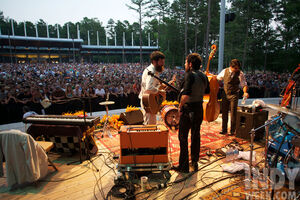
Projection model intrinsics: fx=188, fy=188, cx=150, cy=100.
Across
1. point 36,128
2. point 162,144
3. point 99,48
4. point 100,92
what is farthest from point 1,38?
point 162,144

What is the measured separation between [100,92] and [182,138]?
6.98 metres

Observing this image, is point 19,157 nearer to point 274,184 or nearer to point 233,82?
point 274,184

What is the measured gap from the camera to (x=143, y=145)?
10.2 ft

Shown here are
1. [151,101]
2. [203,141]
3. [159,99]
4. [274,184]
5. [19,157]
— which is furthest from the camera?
[203,141]

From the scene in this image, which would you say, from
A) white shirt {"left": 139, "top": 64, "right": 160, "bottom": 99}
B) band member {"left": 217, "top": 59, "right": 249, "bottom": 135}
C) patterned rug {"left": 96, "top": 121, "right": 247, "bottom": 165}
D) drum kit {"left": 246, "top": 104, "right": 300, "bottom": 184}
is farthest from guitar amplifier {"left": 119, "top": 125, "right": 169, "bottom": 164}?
band member {"left": 217, "top": 59, "right": 249, "bottom": 135}

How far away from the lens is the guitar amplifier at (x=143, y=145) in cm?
306

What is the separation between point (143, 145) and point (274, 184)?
1952 millimetres

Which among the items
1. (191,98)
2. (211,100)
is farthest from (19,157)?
(211,100)

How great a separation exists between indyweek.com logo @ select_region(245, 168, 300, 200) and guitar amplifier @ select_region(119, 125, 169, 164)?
4.38 ft

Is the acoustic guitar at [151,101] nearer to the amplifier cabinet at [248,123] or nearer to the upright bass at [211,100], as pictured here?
the upright bass at [211,100]

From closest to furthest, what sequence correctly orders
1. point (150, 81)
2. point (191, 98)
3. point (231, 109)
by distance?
point (191, 98) → point (150, 81) → point (231, 109)

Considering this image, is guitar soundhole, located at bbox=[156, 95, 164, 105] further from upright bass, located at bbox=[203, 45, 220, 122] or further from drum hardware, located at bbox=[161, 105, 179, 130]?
drum hardware, located at bbox=[161, 105, 179, 130]

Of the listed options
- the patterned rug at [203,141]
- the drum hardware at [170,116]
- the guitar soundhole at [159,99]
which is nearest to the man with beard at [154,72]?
the guitar soundhole at [159,99]

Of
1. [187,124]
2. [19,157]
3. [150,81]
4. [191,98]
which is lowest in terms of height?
[19,157]
